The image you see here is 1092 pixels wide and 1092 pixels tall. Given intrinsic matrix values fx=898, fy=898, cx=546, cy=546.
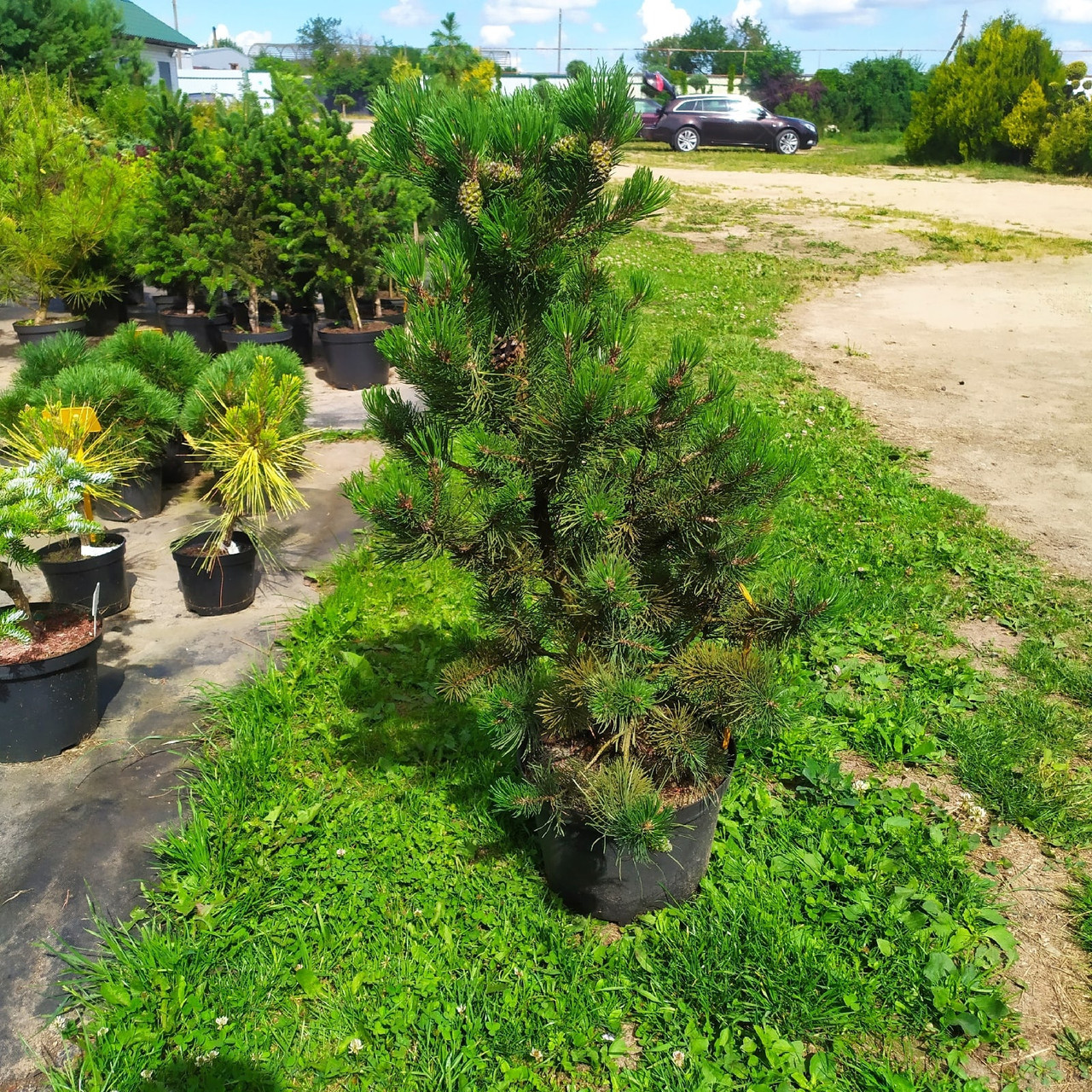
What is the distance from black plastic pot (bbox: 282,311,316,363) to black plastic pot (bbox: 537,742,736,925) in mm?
6762

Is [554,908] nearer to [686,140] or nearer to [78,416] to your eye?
[78,416]

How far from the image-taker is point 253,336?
7.51 meters

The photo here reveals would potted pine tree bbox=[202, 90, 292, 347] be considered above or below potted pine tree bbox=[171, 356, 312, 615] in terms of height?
above

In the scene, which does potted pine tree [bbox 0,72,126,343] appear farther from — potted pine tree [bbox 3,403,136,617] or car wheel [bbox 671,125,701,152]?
car wheel [bbox 671,125,701,152]

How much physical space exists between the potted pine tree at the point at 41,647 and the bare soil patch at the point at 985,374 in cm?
471

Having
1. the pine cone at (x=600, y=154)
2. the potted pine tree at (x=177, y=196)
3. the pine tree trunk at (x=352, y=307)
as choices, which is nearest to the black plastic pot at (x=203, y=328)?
the potted pine tree at (x=177, y=196)

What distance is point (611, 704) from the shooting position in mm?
2195

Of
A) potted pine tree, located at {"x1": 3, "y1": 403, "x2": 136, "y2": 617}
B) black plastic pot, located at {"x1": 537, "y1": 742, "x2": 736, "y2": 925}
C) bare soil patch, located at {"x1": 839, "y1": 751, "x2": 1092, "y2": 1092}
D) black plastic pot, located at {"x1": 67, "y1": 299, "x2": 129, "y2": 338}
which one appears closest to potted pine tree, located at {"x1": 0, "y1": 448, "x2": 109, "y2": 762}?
potted pine tree, located at {"x1": 3, "y1": 403, "x2": 136, "y2": 617}

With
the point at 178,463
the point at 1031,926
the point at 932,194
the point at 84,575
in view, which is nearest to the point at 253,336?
the point at 178,463

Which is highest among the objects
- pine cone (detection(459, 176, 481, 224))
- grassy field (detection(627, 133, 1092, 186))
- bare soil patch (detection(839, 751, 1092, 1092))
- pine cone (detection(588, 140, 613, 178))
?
grassy field (detection(627, 133, 1092, 186))

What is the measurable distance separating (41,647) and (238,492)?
1.15 m

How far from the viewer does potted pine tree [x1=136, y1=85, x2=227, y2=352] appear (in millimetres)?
7234

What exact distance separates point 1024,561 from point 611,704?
359 centimetres

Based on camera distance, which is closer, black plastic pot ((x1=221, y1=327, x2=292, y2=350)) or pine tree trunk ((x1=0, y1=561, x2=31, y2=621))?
pine tree trunk ((x1=0, y1=561, x2=31, y2=621))
